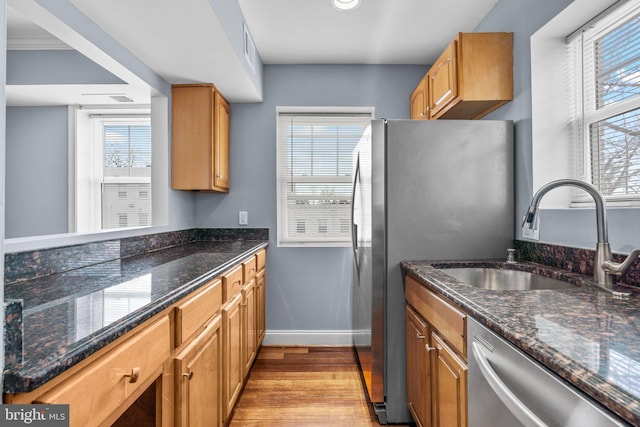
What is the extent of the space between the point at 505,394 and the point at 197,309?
40.3 inches

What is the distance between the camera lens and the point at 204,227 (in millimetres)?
3076

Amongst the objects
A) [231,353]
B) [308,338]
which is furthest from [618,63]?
[308,338]

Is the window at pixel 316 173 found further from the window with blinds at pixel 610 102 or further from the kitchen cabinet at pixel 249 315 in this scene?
the window with blinds at pixel 610 102

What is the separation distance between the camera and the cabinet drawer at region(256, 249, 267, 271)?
2.62 m

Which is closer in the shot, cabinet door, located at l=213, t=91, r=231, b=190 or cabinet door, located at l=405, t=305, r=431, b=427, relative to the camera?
cabinet door, located at l=405, t=305, r=431, b=427

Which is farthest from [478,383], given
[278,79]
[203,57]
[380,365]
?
[278,79]

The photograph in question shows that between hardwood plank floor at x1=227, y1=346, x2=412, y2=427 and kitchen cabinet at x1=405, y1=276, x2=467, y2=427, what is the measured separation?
450 millimetres

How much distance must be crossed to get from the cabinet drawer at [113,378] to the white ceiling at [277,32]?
1.42m

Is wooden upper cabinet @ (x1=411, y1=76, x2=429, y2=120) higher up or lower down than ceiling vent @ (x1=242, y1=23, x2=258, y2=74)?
lower down

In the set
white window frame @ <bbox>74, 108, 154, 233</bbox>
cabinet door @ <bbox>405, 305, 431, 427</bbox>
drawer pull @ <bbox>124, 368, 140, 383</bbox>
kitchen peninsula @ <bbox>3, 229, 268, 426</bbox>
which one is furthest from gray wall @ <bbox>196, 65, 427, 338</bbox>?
drawer pull @ <bbox>124, 368, 140, 383</bbox>

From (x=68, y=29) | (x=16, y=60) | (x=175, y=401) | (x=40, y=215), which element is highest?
(x=16, y=60)

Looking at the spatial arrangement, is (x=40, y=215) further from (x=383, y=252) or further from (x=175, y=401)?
(x=383, y=252)

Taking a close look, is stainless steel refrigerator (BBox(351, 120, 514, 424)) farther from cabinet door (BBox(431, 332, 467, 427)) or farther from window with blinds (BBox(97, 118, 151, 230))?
window with blinds (BBox(97, 118, 151, 230))

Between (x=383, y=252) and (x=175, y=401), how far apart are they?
1.22 m
